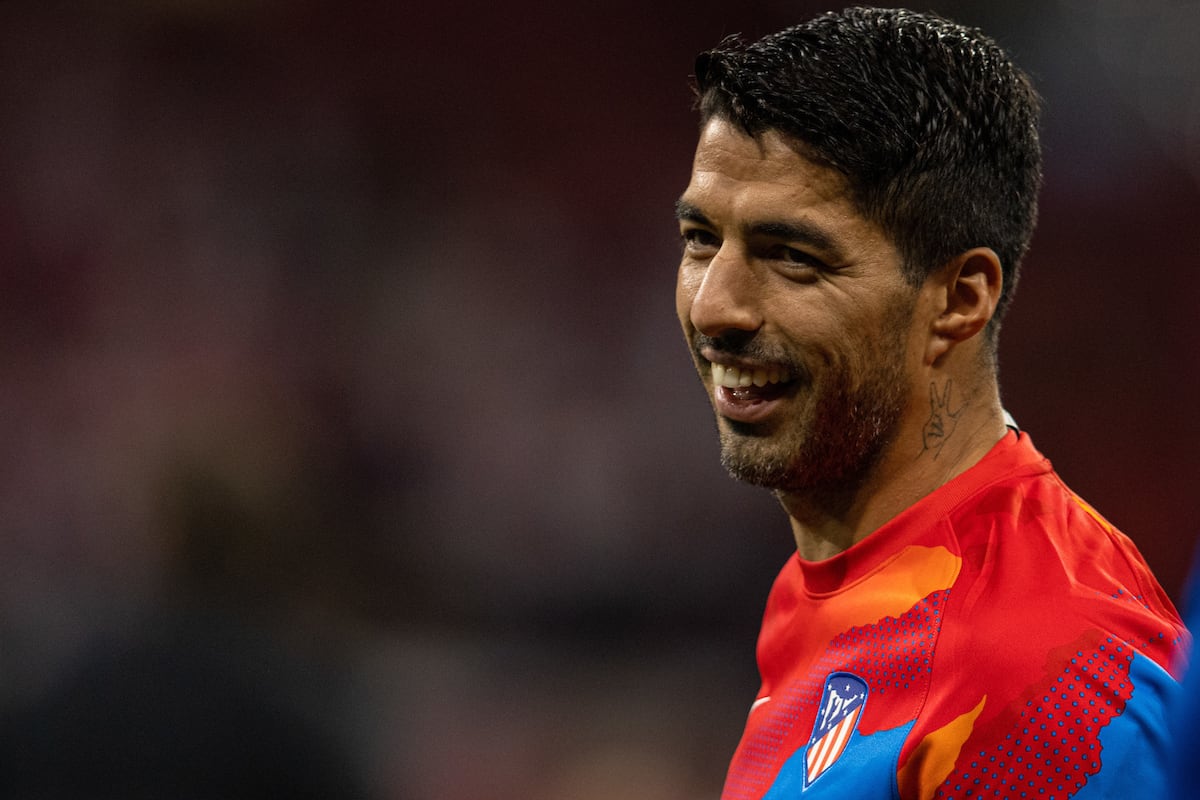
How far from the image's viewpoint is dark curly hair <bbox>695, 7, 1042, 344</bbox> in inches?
78.2

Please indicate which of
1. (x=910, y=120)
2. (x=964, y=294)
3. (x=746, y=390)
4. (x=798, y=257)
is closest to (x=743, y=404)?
(x=746, y=390)

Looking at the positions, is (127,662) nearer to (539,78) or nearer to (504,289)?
(504,289)

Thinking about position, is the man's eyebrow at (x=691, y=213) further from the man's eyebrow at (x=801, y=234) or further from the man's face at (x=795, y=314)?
the man's eyebrow at (x=801, y=234)

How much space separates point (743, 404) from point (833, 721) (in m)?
0.52

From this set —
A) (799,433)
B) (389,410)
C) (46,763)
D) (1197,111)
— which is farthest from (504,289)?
(799,433)

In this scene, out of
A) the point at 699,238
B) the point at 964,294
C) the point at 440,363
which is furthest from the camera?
the point at 440,363

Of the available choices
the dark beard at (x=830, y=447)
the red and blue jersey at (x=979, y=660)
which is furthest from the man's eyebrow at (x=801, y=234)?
the red and blue jersey at (x=979, y=660)

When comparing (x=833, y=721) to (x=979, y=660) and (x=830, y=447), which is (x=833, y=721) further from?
(x=830, y=447)

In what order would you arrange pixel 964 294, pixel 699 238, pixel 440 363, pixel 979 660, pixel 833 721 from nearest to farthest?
pixel 979 660, pixel 833 721, pixel 964 294, pixel 699 238, pixel 440 363

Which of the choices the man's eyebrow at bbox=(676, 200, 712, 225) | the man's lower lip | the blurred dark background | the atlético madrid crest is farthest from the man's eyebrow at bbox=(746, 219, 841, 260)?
the blurred dark background

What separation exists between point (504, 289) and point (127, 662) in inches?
109

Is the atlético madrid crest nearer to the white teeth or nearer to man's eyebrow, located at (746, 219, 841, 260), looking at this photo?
the white teeth

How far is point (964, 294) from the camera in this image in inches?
81.5

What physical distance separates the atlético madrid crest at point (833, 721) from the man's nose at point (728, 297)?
1.83 feet
